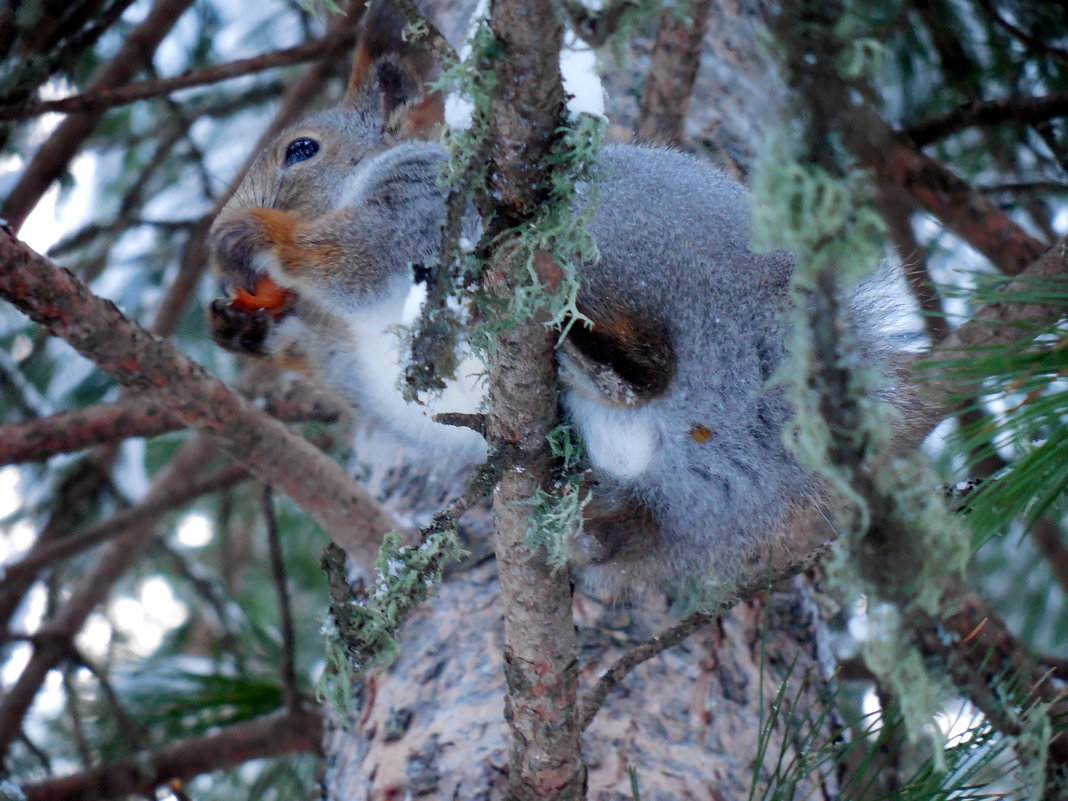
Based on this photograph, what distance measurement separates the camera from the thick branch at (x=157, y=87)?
1.40 meters

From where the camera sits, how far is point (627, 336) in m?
0.99

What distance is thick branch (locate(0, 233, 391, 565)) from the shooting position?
1.01 m

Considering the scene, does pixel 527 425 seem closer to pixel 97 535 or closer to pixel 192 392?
pixel 192 392

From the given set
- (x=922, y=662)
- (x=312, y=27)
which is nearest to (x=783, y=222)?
(x=922, y=662)

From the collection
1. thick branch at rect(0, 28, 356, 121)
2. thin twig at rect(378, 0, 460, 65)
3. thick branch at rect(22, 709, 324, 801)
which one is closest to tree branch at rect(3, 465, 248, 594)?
thick branch at rect(22, 709, 324, 801)

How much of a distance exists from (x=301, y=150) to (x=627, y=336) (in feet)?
2.53

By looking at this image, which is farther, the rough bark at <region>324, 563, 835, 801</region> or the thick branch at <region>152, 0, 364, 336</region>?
the thick branch at <region>152, 0, 364, 336</region>

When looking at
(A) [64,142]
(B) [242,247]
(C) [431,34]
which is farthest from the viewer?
(A) [64,142]

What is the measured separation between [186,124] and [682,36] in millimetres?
1015

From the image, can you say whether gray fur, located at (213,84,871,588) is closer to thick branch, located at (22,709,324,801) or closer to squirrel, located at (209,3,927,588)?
squirrel, located at (209,3,927,588)

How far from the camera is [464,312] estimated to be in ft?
2.51

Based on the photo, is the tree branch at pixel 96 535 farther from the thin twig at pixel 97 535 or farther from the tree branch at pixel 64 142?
the tree branch at pixel 64 142

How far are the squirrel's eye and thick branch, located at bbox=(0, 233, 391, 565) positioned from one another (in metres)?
0.47

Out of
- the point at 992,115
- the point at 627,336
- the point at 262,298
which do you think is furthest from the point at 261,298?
the point at 992,115
